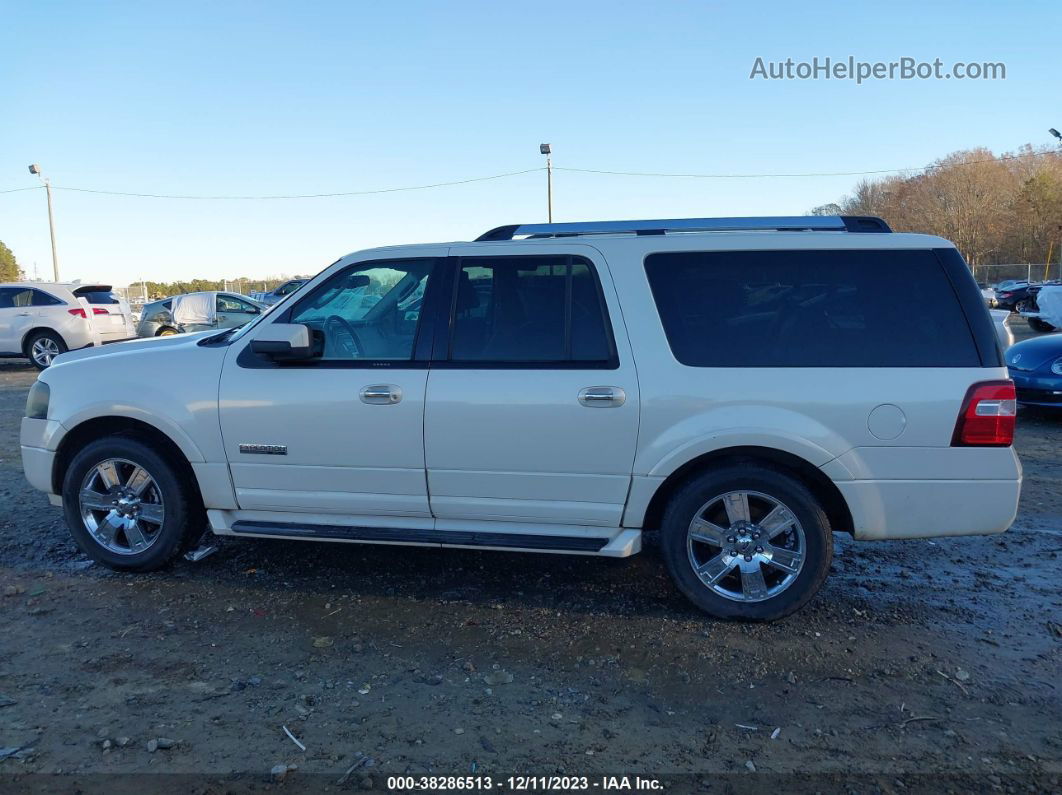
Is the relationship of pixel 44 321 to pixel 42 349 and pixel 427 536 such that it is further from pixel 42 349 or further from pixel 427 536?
pixel 427 536

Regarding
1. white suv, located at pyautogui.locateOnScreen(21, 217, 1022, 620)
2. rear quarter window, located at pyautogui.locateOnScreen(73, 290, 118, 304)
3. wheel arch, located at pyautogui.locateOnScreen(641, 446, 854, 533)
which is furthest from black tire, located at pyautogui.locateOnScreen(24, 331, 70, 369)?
wheel arch, located at pyautogui.locateOnScreen(641, 446, 854, 533)

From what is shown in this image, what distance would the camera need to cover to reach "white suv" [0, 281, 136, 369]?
1540cm

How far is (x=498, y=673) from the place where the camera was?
141 inches

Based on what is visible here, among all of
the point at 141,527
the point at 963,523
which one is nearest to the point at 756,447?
the point at 963,523

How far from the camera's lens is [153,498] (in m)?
4.70

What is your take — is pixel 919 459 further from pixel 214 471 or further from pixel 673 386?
pixel 214 471

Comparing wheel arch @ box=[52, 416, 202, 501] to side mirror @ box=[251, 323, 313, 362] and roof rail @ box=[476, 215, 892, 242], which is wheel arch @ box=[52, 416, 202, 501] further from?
roof rail @ box=[476, 215, 892, 242]

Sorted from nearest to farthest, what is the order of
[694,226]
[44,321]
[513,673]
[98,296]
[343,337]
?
[513,673] < [694,226] < [343,337] < [44,321] < [98,296]

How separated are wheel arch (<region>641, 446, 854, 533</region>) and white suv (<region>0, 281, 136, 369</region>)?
14.7 m

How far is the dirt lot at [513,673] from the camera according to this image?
2.90 m

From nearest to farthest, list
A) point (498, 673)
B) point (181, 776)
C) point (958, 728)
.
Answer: point (181, 776) → point (958, 728) → point (498, 673)

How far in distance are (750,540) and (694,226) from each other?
1680 millimetres

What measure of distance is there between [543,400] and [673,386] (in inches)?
25.5

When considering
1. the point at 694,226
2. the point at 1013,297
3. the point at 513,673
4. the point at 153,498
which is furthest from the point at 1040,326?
the point at 153,498
